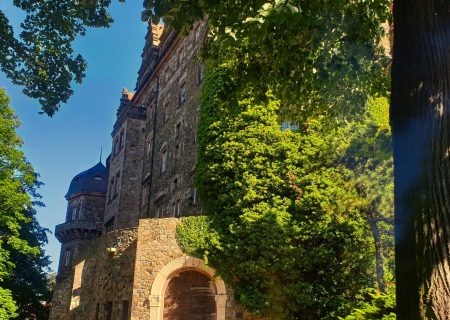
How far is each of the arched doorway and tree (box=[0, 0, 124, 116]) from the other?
969 cm

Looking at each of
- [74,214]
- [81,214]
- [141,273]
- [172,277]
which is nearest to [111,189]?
[81,214]

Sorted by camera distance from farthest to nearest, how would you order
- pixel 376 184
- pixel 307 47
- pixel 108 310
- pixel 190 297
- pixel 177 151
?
pixel 177 151 < pixel 108 310 < pixel 190 297 < pixel 376 184 < pixel 307 47

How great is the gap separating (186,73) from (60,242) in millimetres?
25581

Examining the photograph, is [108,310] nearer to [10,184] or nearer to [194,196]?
[194,196]

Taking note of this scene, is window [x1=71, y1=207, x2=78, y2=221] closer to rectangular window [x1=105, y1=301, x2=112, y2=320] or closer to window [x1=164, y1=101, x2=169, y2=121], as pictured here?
window [x1=164, y1=101, x2=169, y2=121]

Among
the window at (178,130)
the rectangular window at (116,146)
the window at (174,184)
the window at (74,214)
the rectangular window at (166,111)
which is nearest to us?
the window at (174,184)

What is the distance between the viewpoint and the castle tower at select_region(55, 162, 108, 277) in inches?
1763

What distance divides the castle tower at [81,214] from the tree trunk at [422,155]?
Answer: 4158 centimetres

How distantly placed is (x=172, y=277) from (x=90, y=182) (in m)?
→ 31.8

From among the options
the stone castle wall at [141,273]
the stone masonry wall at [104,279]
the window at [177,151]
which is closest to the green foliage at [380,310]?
the stone castle wall at [141,273]

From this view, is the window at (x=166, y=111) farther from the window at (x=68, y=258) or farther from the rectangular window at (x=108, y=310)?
the window at (x=68, y=258)

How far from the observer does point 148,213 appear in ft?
101

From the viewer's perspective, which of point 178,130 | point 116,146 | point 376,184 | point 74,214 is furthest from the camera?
point 74,214

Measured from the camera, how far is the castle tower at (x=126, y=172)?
111 ft
